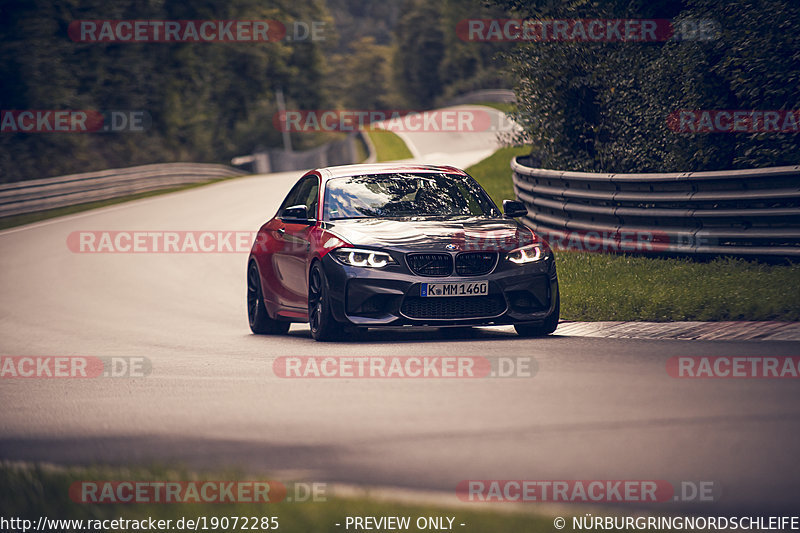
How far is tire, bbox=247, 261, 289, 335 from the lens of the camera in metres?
12.8

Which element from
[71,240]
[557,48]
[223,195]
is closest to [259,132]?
[223,195]

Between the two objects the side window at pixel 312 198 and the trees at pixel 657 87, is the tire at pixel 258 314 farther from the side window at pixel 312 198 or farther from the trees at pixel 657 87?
the trees at pixel 657 87

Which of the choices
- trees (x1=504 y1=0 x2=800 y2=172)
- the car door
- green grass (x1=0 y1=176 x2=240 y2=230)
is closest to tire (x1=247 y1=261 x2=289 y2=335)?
the car door

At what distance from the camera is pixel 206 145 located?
9344 centimetres

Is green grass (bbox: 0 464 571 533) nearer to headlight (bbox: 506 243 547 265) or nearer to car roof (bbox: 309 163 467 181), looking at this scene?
headlight (bbox: 506 243 547 265)

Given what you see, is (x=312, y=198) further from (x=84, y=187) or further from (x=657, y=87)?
(x=84, y=187)

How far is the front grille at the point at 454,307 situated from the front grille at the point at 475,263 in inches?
9.1

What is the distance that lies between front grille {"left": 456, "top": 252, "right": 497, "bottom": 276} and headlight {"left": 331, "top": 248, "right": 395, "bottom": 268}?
60 cm

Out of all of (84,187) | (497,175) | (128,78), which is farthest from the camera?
(128,78)

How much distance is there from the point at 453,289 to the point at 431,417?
11.4 feet

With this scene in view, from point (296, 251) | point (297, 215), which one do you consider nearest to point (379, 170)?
point (297, 215)

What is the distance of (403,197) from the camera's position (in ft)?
37.6

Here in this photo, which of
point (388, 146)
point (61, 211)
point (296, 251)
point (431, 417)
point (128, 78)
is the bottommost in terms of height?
point (388, 146)

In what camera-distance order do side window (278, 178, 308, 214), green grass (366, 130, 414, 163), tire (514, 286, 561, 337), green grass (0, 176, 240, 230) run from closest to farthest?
tire (514, 286, 561, 337) → side window (278, 178, 308, 214) → green grass (0, 176, 240, 230) → green grass (366, 130, 414, 163)
